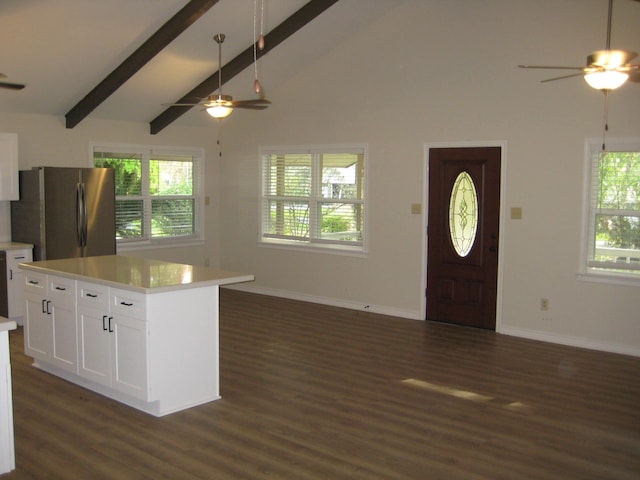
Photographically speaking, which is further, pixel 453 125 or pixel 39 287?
pixel 453 125

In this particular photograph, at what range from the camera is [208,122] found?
30.5ft

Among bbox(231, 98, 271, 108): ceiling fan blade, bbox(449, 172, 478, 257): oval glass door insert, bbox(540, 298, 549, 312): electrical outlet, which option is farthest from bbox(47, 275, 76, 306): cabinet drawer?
bbox(540, 298, 549, 312): electrical outlet

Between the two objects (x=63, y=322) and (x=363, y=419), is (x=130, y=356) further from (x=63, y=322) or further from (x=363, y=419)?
(x=363, y=419)

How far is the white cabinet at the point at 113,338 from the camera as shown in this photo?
4.34m

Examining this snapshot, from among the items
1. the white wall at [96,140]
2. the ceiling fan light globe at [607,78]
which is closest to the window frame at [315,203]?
the white wall at [96,140]

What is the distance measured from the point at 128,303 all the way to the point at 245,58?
4.01m

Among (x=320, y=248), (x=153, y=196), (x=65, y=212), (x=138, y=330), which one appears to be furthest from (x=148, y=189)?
(x=138, y=330)

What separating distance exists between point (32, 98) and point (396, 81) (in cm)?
411

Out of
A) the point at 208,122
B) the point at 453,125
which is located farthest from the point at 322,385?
the point at 208,122

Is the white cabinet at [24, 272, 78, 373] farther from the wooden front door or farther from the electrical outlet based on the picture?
the electrical outlet

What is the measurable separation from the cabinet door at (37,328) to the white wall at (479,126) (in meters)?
3.91

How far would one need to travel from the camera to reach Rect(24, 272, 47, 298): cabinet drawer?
5184 millimetres

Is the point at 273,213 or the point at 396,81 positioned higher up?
the point at 396,81

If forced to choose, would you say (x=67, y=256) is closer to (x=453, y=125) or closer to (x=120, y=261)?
(x=120, y=261)
